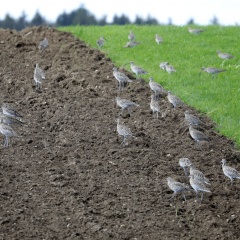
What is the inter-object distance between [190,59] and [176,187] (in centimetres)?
889

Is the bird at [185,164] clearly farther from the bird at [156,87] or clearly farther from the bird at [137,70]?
the bird at [137,70]

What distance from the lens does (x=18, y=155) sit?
13.0m

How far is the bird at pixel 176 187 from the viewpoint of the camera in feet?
36.9

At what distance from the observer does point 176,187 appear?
11.2 m

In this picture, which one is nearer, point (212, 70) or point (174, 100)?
point (174, 100)

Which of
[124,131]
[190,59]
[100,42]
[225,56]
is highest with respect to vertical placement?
[124,131]

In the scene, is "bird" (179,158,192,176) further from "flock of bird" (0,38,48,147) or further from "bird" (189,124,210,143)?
"flock of bird" (0,38,48,147)

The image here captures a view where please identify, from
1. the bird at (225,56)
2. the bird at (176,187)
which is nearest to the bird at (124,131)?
the bird at (176,187)

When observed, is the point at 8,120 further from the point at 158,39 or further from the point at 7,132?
the point at 158,39

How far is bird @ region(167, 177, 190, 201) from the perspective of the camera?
11242 millimetres

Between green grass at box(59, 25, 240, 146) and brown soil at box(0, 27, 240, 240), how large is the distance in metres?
0.52

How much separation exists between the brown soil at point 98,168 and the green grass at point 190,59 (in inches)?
20.5

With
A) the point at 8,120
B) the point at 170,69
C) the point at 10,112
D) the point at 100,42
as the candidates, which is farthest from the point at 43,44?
the point at 8,120

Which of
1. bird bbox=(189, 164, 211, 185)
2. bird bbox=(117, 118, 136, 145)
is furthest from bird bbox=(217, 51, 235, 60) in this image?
bird bbox=(189, 164, 211, 185)
